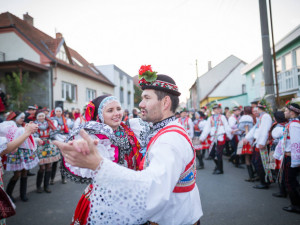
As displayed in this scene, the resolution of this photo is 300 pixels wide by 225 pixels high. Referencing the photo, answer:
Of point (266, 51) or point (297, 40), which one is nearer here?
point (266, 51)

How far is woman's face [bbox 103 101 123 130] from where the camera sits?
7.00ft

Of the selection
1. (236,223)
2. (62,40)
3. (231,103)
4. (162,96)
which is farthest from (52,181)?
(231,103)

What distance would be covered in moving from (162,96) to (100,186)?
2.83 feet

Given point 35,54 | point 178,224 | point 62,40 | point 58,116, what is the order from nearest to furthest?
1. point 178,224
2. point 58,116
3. point 35,54
4. point 62,40

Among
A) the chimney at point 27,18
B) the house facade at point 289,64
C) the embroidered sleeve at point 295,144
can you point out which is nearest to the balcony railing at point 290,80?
the house facade at point 289,64

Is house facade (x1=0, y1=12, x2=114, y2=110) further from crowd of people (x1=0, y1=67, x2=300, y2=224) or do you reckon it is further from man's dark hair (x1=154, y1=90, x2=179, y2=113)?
man's dark hair (x1=154, y1=90, x2=179, y2=113)

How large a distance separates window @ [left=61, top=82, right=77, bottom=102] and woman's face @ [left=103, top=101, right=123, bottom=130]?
52.8 feet

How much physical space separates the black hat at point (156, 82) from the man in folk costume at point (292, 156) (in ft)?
10.7

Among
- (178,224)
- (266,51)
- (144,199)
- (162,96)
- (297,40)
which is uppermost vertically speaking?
(297,40)

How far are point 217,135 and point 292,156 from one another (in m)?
3.21

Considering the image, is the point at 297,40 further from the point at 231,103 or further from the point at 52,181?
the point at 52,181

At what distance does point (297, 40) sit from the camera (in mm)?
12680

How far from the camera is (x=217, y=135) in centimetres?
698

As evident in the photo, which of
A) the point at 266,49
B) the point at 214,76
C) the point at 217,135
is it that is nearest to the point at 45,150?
the point at 217,135
